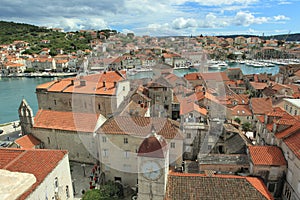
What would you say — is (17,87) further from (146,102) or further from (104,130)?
(104,130)

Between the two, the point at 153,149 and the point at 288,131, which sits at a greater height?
the point at 153,149

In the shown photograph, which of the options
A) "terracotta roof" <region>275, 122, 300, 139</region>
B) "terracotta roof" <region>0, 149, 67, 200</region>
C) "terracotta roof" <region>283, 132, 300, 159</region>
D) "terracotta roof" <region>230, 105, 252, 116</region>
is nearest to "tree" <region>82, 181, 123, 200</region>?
"terracotta roof" <region>0, 149, 67, 200</region>

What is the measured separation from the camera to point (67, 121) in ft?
70.9

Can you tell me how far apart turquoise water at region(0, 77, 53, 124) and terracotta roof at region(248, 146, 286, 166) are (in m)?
44.8

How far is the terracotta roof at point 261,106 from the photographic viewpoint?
1202 inches

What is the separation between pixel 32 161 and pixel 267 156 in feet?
56.5

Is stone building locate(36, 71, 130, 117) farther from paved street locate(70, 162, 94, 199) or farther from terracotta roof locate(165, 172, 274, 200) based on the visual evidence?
terracotta roof locate(165, 172, 274, 200)

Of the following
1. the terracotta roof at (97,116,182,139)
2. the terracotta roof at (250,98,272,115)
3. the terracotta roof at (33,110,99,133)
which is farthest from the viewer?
the terracotta roof at (250,98,272,115)

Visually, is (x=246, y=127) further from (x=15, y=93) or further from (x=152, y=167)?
(x=15, y=93)

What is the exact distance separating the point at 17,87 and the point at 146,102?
64533 mm

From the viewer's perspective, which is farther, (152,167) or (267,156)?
(267,156)

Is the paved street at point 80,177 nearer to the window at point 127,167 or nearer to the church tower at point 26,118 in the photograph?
the window at point 127,167

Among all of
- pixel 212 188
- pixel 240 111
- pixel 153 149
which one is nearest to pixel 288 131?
pixel 212 188

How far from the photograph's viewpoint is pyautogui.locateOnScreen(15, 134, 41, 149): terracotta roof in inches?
813
